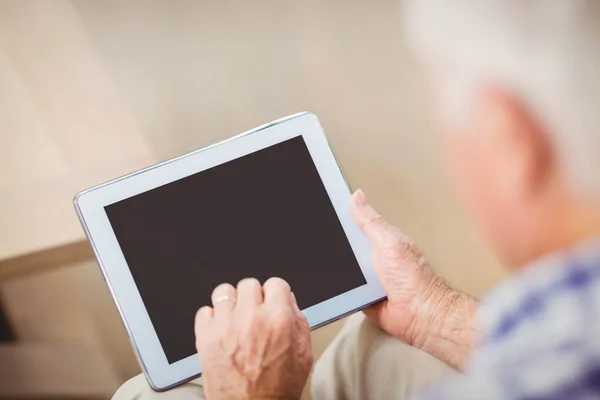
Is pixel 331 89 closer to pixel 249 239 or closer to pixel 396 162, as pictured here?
pixel 396 162

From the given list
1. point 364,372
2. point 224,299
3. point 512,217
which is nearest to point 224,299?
point 224,299

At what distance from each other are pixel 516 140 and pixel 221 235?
32 cm

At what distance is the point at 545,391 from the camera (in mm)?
354

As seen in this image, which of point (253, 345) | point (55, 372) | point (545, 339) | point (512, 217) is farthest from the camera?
point (55, 372)

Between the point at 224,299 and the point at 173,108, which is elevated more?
the point at 173,108

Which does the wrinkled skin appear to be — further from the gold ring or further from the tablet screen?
the gold ring

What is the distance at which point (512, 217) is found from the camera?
0.48 metres

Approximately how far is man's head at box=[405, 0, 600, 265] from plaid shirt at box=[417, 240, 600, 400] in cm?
5

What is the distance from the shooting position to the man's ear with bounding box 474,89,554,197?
43 cm

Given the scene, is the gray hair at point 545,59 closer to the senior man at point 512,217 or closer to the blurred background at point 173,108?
the senior man at point 512,217

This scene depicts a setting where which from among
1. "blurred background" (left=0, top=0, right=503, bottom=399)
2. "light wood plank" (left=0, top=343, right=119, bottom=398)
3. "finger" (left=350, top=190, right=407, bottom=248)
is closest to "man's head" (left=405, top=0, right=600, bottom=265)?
"finger" (left=350, top=190, right=407, bottom=248)

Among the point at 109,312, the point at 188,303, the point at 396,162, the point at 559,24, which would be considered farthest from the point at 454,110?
the point at 109,312

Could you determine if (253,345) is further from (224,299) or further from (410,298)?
(410,298)

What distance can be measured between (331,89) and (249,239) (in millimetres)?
332
